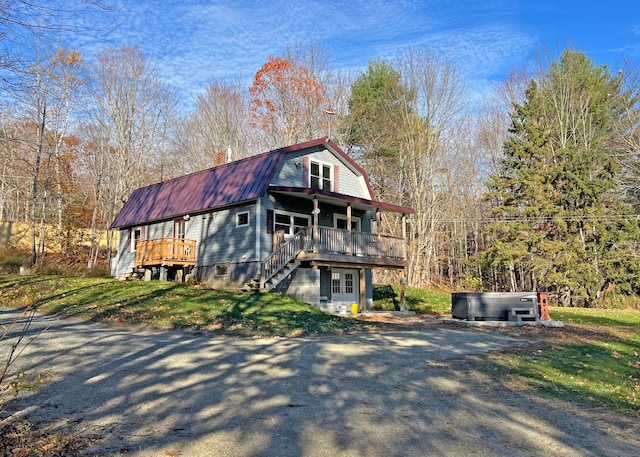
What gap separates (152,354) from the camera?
817cm

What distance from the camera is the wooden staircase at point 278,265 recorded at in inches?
673

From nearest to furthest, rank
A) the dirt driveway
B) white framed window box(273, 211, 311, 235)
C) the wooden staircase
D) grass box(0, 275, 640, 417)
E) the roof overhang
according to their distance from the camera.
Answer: the dirt driveway → grass box(0, 275, 640, 417) → the wooden staircase → the roof overhang → white framed window box(273, 211, 311, 235)

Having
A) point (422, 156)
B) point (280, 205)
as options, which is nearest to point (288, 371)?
point (280, 205)

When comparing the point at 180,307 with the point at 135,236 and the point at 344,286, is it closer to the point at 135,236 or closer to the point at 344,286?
the point at 344,286

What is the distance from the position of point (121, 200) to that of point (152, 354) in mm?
A: 26786

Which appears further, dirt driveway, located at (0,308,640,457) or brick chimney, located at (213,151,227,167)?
brick chimney, located at (213,151,227,167)

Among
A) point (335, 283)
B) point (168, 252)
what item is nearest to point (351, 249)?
point (335, 283)

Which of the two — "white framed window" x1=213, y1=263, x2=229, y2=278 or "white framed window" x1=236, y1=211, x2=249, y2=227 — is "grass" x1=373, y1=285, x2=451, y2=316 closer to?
"white framed window" x1=213, y1=263, x2=229, y2=278

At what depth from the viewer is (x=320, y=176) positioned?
20.8m

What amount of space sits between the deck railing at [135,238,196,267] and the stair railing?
435 centimetres

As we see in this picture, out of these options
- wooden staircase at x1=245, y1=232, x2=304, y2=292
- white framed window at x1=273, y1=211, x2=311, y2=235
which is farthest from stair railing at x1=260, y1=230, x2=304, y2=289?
white framed window at x1=273, y1=211, x2=311, y2=235

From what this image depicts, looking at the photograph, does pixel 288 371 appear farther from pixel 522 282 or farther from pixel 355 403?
pixel 522 282

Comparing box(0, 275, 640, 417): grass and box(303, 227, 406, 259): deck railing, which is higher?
box(303, 227, 406, 259): deck railing

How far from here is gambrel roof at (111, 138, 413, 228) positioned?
18.1 m
